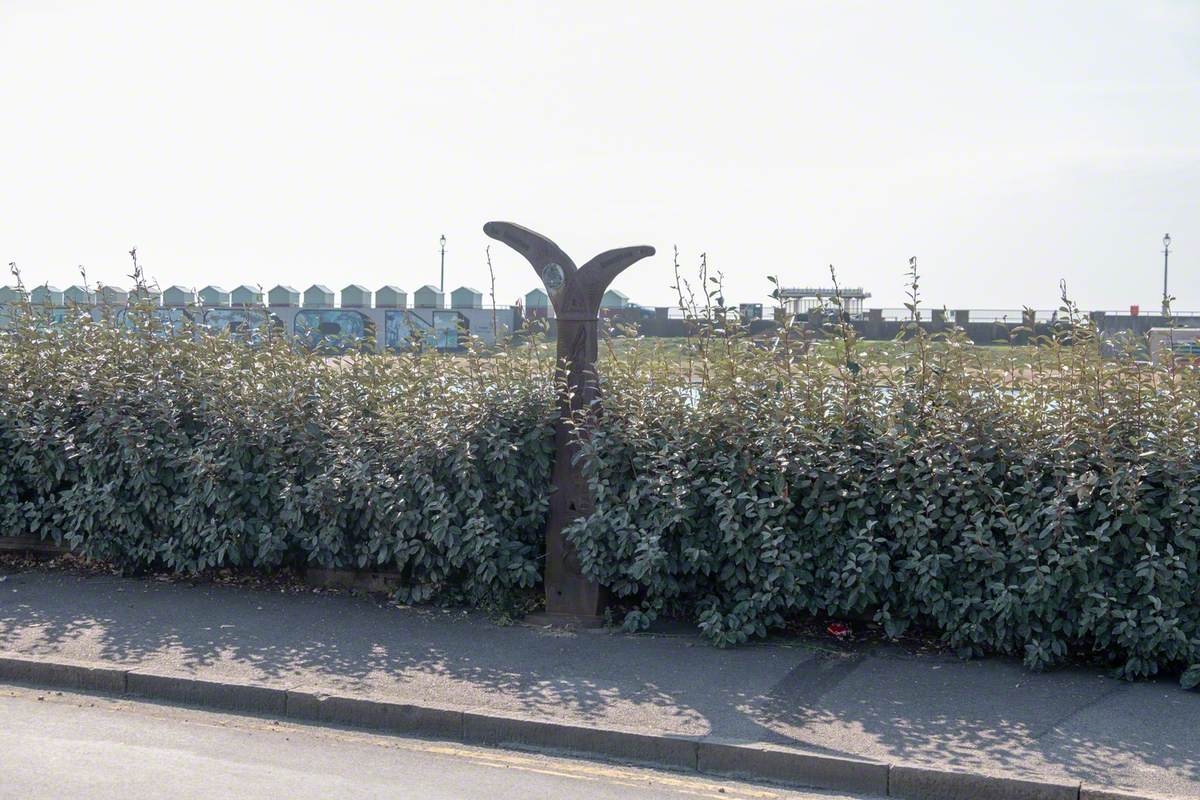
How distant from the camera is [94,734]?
19.8ft

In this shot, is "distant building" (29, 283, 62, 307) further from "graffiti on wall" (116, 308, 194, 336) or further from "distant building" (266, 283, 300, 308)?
"distant building" (266, 283, 300, 308)

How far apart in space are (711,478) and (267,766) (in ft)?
10.5

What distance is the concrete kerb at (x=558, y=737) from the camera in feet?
17.2

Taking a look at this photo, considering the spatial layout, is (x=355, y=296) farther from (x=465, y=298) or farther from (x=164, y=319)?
(x=164, y=319)

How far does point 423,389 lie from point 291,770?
11.2 ft

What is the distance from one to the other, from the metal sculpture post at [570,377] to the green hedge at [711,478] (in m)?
0.14

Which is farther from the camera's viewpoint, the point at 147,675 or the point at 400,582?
the point at 400,582

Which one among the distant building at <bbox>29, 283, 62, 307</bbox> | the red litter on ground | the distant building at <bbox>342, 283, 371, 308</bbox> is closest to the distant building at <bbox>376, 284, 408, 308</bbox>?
the distant building at <bbox>342, 283, 371, 308</bbox>

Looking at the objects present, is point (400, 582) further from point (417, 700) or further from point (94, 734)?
point (94, 734)

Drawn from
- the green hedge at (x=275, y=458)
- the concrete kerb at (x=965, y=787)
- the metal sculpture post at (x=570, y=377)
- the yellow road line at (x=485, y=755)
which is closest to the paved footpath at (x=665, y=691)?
the concrete kerb at (x=965, y=787)

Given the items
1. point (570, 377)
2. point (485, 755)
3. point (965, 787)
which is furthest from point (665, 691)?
point (570, 377)

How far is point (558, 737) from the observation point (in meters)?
5.97

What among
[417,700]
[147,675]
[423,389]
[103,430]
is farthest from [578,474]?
[103,430]

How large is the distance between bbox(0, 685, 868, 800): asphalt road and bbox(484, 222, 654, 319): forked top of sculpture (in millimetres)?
3160
